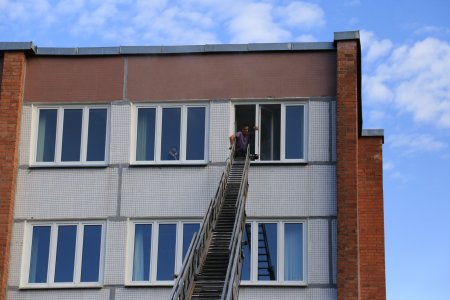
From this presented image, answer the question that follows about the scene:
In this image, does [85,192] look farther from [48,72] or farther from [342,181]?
[342,181]

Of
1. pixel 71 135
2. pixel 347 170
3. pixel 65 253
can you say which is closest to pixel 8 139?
pixel 71 135

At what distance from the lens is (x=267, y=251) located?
93.0 feet

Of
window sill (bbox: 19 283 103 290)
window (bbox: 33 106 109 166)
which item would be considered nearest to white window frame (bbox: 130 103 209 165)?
window (bbox: 33 106 109 166)

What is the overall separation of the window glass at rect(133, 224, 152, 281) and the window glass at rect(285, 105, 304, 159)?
4.31 m

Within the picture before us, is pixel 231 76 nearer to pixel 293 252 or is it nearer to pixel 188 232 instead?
pixel 188 232

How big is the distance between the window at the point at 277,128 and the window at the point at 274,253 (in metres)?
1.96

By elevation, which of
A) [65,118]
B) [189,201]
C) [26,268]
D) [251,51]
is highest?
[251,51]

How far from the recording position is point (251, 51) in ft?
98.0

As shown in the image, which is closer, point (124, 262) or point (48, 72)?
point (124, 262)

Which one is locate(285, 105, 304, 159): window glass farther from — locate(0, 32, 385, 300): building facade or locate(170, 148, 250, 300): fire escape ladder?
locate(170, 148, 250, 300): fire escape ladder

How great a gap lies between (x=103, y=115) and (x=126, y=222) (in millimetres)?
3239

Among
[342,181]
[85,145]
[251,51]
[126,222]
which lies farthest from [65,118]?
[342,181]

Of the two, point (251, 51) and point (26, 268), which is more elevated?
point (251, 51)

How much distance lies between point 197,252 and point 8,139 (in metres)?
9.26
